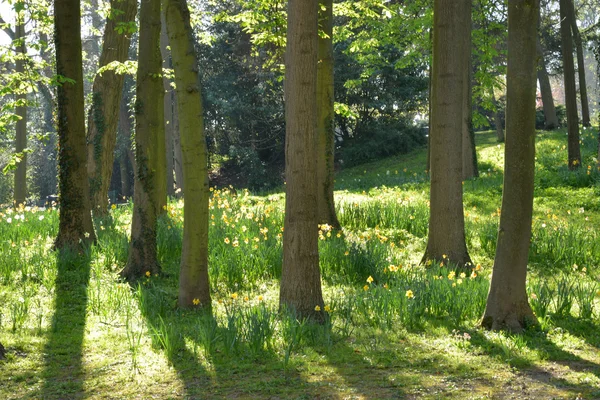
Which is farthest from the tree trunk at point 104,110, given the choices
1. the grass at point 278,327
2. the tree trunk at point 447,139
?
the tree trunk at point 447,139

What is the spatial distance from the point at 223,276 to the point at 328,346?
306cm

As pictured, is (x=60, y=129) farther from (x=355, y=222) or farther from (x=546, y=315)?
(x=546, y=315)

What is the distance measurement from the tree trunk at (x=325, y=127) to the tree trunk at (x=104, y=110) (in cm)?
424

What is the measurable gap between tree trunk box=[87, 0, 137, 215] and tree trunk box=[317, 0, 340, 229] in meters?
4.24

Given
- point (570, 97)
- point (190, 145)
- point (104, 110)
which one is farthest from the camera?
point (570, 97)

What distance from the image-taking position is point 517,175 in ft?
19.8

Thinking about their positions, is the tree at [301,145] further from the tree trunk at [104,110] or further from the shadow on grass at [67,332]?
the tree trunk at [104,110]

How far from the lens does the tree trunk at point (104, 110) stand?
1297cm

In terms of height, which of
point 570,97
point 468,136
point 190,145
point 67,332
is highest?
point 570,97

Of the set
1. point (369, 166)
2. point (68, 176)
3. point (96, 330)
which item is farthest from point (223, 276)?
point (369, 166)

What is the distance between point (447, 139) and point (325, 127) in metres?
2.70

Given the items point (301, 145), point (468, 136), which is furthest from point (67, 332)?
point (468, 136)

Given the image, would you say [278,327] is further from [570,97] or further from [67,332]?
[570,97]

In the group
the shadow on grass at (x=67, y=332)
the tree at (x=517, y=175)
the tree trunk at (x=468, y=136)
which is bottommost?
the shadow on grass at (x=67, y=332)
